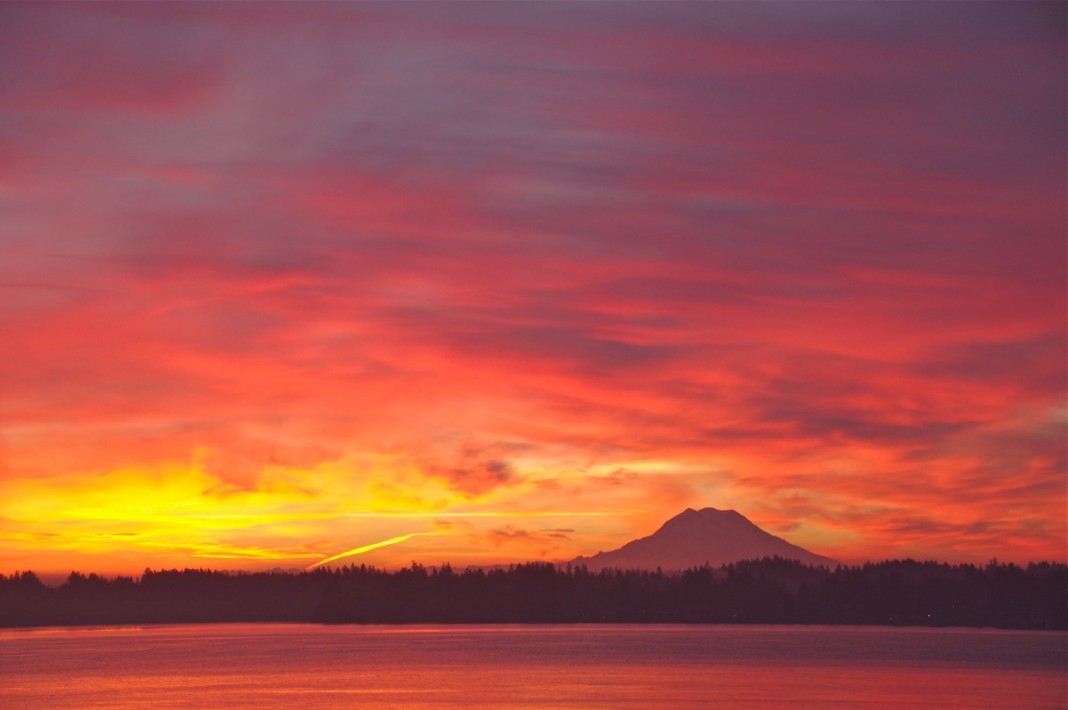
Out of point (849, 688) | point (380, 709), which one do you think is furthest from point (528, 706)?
point (849, 688)

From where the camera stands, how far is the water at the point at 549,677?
297 ft

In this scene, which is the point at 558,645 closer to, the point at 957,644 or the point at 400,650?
the point at 400,650

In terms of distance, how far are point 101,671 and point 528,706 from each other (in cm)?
7096

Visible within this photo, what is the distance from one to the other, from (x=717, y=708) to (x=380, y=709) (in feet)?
74.6

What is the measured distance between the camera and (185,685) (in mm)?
110688

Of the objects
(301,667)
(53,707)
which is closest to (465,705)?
(53,707)

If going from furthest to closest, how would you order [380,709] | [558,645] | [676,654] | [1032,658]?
1. [558,645]
2. [676,654]
3. [1032,658]
4. [380,709]

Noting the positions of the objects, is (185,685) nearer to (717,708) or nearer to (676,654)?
(717,708)

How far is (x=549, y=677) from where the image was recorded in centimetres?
11312

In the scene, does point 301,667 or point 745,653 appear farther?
point 745,653

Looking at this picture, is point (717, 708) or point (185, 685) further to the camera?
point (185, 685)

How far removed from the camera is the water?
297ft

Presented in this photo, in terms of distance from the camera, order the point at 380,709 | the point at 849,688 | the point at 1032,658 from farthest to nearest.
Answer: the point at 1032,658
the point at 849,688
the point at 380,709

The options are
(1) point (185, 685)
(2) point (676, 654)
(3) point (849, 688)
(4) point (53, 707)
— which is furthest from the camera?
(2) point (676, 654)
